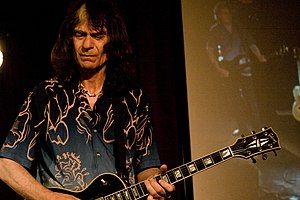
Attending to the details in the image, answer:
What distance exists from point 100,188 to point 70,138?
22cm

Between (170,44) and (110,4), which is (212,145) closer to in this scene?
(170,44)

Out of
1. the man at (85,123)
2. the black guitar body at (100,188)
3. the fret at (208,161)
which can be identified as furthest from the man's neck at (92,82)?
the fret at (208,161)

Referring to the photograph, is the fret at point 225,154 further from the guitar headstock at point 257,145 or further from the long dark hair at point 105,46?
the long dark hair at point 105,46

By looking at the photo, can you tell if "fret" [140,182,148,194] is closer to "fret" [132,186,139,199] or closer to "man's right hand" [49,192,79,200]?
"fret" [132,186,139,199]

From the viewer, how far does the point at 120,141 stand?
68.2 inches

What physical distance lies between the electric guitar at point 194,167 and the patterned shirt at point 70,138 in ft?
0.29

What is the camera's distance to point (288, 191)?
2.57 metres

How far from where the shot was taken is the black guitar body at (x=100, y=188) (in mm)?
1567

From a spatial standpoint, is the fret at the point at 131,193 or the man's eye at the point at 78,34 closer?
the fret at the point at 131,193

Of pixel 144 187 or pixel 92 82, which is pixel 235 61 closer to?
pixel 92 82

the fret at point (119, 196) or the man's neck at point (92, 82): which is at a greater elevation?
the man's neck at point (92, 82)

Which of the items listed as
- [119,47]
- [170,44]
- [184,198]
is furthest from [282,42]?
[119,47]

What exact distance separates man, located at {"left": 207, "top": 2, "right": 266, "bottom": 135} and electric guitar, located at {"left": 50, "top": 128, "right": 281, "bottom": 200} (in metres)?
0.98

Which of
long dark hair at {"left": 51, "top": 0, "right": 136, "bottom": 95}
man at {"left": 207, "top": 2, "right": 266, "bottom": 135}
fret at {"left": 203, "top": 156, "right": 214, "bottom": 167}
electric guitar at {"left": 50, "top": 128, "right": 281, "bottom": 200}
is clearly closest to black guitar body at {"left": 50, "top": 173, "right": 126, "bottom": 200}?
electric guitar at {"left": 50, "top": 128, "right": 281, "bottom": 200}
